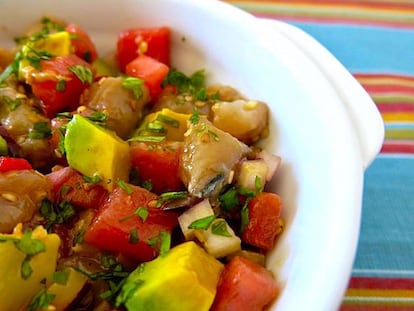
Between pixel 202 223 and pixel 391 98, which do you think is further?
pixel 391 98

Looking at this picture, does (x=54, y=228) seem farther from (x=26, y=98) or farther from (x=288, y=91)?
(x=288, y=91)

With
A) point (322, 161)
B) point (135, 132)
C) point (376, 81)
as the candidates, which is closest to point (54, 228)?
point (135, 132)

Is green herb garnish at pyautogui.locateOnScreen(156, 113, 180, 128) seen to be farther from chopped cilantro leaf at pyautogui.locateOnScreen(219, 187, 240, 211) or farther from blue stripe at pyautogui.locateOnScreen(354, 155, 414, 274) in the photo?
blue stripe at pyautogui.locateOnScreen(354, 155, 414, 274)

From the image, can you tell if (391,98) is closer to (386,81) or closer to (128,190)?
(386,81)

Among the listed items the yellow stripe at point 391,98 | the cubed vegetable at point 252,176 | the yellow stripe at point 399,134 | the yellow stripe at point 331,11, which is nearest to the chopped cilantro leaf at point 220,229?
the cubed vegetable at point 252,176

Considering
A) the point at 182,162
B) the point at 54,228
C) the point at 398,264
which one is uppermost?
the point at 182,162

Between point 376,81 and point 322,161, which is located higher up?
point 322,161

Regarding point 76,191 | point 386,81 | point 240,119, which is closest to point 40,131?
point 76,191
